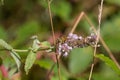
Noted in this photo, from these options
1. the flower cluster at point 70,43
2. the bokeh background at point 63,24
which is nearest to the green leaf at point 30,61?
the flower cluster at point 70,43

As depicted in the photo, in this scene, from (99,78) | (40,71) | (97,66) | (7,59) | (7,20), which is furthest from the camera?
(7,20)

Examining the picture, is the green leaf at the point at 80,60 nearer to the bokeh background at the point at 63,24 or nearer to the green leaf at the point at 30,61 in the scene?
the bokeh background at the point at 63,24

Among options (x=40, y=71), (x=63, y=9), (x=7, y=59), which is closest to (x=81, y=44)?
(x=7, y=59)

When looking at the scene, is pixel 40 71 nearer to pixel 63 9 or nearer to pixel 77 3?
pixel 63 9

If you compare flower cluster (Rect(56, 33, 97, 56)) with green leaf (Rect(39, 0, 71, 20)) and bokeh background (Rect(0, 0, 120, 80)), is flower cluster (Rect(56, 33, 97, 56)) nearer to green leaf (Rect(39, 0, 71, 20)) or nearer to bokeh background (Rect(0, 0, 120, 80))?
bokeh background (Rect(0, 0, 120, 80))

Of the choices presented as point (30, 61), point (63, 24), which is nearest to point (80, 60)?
point (63, 24)

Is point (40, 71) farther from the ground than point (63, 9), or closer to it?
closer to it

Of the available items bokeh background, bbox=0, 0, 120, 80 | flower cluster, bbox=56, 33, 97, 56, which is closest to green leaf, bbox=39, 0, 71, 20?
bokeh background, bbox=0, 0, 120, 80

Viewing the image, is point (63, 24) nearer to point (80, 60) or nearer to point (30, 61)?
point (80, 60)
